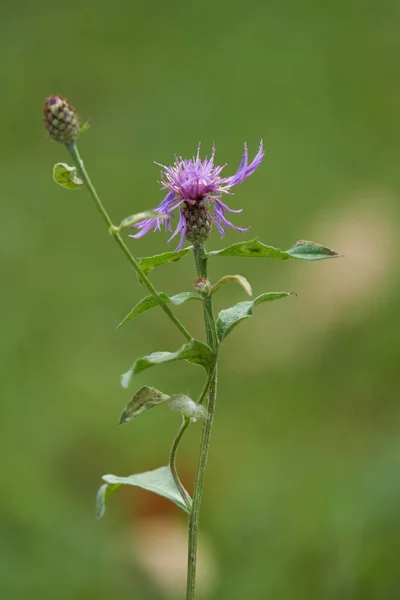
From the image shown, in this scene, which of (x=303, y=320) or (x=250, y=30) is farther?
(x=250, y=30)

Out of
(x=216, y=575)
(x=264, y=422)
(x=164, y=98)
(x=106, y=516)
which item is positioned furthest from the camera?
(x=164, y=98)

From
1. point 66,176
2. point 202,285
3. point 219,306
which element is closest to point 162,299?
point 202,285

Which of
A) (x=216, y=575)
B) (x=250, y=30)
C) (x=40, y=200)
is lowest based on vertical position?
(x=216, y=575)

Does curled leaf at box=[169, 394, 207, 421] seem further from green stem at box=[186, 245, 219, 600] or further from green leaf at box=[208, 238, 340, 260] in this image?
green leaf at box=[208, 238, 340, 260]

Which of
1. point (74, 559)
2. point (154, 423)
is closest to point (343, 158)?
point (154, 423)

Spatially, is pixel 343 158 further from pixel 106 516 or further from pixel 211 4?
pixel 106 516

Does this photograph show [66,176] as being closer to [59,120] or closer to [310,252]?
[59,120]

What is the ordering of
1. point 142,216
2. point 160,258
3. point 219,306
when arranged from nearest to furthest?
point 142,216, point 160,258, point 219,306

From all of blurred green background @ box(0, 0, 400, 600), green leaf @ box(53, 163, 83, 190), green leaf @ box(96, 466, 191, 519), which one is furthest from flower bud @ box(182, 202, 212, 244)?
blurred green background @ box(0, 0, 400, 600)
